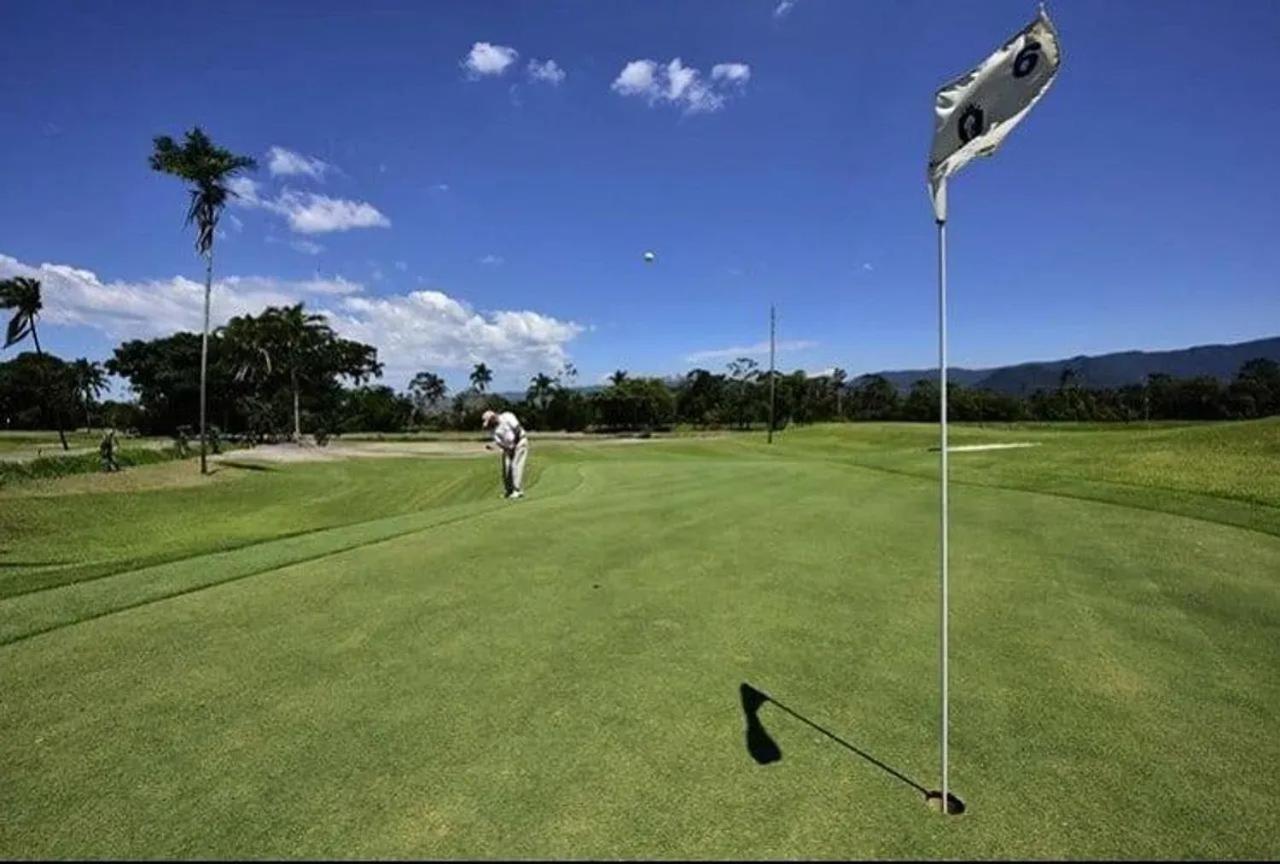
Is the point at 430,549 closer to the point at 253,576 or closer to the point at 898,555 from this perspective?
the point at 253,576

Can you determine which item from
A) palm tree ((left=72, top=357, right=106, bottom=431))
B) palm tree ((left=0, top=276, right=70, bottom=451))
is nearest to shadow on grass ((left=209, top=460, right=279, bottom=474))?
palm tree ((left=0, top=276, right=70, bottom=451))

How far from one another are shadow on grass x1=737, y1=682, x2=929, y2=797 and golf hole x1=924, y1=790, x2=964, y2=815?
3 cm

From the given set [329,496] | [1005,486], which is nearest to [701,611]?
[1005,486]

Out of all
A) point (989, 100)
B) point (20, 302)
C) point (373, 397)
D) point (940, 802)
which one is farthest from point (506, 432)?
point (373, 397)

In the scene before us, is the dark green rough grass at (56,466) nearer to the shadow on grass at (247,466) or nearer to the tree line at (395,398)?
the shadow on grass at (247,466)

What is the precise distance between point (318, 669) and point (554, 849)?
2.67 metres

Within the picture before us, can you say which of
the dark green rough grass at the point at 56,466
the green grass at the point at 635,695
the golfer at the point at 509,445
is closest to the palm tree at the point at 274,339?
the dark green rough grass at the point at 56,466

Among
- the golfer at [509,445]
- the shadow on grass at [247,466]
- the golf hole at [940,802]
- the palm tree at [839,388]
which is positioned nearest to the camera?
the golf hole at [940,802]

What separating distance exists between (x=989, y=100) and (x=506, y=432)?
42.8ft

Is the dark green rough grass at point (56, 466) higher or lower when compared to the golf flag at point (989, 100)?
lower

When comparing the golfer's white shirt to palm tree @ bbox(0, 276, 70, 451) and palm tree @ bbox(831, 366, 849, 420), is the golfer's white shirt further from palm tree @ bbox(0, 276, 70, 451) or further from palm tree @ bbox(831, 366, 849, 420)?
palm tree @ bbox(831, 366, 849, 420)

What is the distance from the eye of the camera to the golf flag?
3680 mm

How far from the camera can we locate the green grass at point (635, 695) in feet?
10.3

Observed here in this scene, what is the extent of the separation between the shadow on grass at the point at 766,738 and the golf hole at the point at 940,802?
0.11 feet
